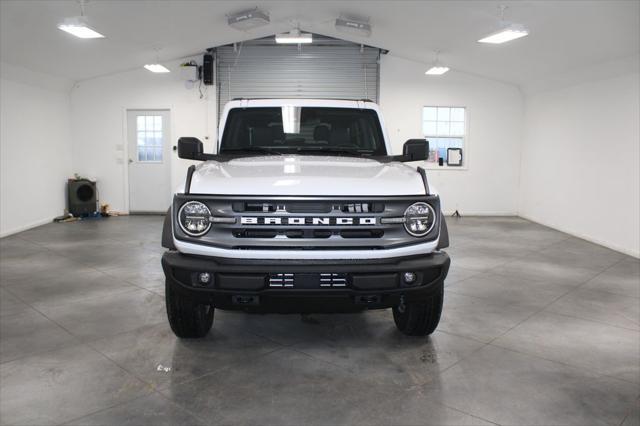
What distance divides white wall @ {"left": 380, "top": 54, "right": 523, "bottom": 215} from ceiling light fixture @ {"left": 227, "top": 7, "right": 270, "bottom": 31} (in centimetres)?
402

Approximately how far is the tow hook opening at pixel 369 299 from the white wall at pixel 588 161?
6.03 meters

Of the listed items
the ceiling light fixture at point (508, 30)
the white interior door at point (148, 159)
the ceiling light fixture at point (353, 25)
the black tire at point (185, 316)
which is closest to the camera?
the black tire at point (185, 316)

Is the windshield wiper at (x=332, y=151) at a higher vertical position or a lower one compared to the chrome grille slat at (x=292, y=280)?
higher

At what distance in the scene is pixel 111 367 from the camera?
3.12 metres

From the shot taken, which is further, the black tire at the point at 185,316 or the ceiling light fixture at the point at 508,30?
the ceiling light fixture at the point at 508,30

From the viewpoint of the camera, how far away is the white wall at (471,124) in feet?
38.0

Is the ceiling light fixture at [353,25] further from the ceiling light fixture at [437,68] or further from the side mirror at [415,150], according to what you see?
the side mirror at [415,150]

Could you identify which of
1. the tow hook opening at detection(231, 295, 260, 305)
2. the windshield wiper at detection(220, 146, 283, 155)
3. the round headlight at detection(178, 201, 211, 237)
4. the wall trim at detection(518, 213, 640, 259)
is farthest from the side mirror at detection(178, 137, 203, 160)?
the wall trim at detection(518, 213, 640, 259)

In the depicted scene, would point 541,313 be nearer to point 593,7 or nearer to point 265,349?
point 265,349

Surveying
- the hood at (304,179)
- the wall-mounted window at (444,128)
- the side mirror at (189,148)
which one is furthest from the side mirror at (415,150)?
the wall-mounted window at (444,128)

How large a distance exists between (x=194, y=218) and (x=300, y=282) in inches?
27.7

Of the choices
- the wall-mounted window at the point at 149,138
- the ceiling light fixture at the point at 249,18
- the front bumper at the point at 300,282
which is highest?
the ceiling light fixture at the point at 249,18

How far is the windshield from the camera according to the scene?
3.81 metres

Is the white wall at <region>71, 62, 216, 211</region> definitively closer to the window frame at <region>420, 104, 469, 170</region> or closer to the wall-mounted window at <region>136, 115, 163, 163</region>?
the wall-mounted window at <region>136, 115, 163, 163</region>
